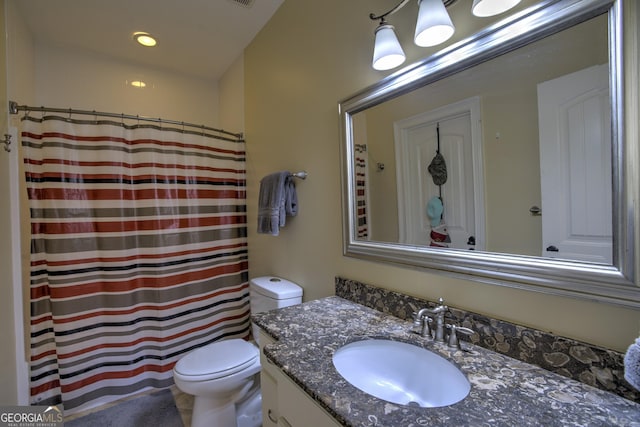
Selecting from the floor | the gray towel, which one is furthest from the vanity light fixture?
Answer: the floor

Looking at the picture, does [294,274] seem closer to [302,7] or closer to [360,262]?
[360,262]

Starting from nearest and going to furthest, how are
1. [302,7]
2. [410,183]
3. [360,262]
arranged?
1. [410,183]
2. [360,262]
3. [302,7]

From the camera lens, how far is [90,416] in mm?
1696

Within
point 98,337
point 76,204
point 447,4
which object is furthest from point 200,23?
point 98,337

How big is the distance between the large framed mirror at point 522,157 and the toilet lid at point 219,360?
931mm

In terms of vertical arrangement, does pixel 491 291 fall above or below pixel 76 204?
below

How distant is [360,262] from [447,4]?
101 centimetres

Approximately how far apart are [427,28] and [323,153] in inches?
29.7

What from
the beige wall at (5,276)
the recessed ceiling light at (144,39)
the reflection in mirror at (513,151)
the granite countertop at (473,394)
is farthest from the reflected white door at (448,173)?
the recessed ceiling light at (144,39)

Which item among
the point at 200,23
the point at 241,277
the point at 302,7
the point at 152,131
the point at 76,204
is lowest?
the point at 241,277

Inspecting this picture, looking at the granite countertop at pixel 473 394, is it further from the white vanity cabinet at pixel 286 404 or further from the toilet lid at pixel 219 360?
the toilet lid at pixel 219 360

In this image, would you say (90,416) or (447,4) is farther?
(90,416)

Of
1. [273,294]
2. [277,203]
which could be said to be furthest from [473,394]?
[277,203]

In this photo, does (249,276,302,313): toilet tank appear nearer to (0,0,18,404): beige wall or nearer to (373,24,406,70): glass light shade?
(0,0,18,404): beige wall
